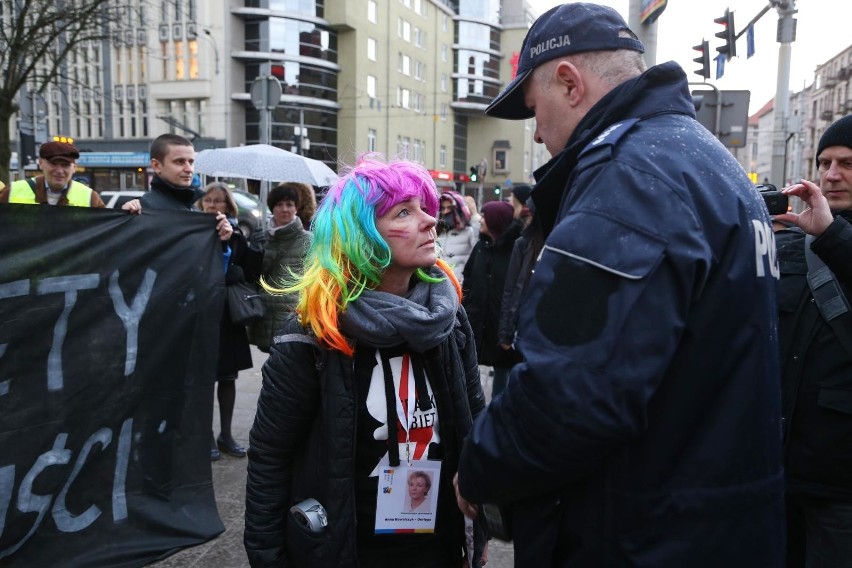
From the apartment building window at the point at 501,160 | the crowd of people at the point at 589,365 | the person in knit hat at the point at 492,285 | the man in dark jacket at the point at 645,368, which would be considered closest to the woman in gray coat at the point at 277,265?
the person in knit hat at the point at 492,285

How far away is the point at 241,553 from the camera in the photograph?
3.43m

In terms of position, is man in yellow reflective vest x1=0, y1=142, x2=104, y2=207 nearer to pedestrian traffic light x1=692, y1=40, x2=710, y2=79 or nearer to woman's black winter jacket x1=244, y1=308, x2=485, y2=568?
woman's black winter jacket x1=244, y1=308, x2=485, y2=568

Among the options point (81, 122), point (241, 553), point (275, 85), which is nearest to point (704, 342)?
point (241, 553)

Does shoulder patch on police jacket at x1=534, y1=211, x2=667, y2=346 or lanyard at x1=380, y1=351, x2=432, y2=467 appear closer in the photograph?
shoulder patch on police jacket at x1=534, y1=211, x2=667, y2=346

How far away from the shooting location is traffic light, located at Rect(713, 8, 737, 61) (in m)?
12.2

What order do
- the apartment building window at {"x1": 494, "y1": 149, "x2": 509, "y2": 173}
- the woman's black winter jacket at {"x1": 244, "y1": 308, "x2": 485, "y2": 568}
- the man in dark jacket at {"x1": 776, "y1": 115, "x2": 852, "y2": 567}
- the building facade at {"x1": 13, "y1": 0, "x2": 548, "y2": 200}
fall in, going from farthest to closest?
1. the apartment building window at {"x1": 494, "y1": 149, "x2": 509, "y2": 173}
2. the building facade at {"x1": 13, "y1": 0, "x2": 548, "y2": 200}
3. the man in dark jacket at {"x1": 776, "y1": 115, "x2": 852, "y2": 567}
4. the woman's black winter jacket at {"x1": 244, "y1": 308, "x2": 485, "y2": 568}

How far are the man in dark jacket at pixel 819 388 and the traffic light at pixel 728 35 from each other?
→ 37.5ft

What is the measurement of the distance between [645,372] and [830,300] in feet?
4.70

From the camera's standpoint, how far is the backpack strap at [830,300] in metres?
2.23

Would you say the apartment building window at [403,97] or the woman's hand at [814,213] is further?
the apartment building window at [403,97]

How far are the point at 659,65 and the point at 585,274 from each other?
1.78 feet

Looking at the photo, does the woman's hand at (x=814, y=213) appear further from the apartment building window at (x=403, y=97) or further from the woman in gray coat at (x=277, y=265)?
the apartment building window at (x=403, y=97)

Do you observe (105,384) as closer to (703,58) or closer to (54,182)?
(54,182)

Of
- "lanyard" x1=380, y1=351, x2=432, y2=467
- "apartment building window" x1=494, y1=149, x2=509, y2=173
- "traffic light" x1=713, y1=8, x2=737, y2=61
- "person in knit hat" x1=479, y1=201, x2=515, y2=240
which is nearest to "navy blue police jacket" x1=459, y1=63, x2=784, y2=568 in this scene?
"lanyard" x1=380, y1=351, x2=432, y2=467
